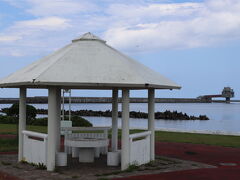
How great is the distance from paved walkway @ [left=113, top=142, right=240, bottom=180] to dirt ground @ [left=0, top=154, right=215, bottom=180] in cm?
58

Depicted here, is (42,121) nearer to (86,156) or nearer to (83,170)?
(86,156)

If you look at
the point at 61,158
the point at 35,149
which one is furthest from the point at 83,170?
the point at 35,149

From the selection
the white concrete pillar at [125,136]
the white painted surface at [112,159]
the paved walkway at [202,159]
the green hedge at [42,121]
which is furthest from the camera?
the green hedge at [42,121]

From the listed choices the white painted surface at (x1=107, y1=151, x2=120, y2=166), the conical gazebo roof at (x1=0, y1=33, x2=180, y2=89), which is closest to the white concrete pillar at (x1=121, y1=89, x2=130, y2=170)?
the conical gazebo roof at (x1=0, y1=33, x2=180, y2=89)

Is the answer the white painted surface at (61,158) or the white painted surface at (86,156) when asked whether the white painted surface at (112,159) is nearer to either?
the white painted surface at (86,156)

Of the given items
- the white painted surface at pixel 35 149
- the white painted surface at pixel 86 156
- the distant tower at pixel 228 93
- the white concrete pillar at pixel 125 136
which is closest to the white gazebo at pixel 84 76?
the white concrete pillar at pixel 125 136

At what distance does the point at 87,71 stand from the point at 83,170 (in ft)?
9.56

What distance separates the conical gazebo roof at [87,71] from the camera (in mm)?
10750

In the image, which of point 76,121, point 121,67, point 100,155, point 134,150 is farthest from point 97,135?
point 76,121

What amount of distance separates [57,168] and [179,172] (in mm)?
3542

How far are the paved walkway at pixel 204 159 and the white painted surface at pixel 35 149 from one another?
2837 mm

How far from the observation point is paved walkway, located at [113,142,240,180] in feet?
36.1

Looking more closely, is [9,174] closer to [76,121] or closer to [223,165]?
[223,165]

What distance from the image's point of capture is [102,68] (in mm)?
11500
